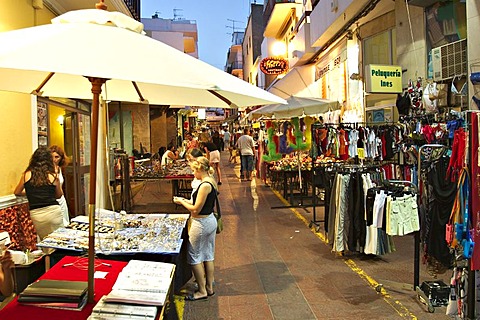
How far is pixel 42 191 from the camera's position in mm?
5621

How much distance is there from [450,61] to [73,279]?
672 centimetres

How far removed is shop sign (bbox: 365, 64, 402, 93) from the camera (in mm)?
8625

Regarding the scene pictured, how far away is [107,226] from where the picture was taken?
4.67 metres

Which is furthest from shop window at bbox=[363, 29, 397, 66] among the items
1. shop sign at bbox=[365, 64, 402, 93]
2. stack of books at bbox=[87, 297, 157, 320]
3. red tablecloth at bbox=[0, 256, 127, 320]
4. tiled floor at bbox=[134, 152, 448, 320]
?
stack of books at bbox=[87, 297, 157, 320]

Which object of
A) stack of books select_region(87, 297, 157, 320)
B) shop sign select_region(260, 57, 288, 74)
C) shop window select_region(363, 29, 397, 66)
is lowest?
stack of books select_region(87, 297, 157, 320)

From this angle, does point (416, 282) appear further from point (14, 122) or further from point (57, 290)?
point (14, 122)

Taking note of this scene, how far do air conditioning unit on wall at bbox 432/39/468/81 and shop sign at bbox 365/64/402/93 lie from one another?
1383mm

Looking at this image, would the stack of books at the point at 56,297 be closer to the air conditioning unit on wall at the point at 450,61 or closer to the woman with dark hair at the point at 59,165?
the woman with dark hair at the point at 59,165

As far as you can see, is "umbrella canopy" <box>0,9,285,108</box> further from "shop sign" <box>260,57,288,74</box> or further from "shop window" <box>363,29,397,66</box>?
"shop sign" <box>260,57,288,74</box>

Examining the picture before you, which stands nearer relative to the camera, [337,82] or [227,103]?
[227,103]

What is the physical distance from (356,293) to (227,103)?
318cm

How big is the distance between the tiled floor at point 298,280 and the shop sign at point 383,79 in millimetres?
3191

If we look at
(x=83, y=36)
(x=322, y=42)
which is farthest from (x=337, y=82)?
(x=83, y=36)

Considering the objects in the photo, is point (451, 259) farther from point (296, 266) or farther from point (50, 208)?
point (50, 208)
